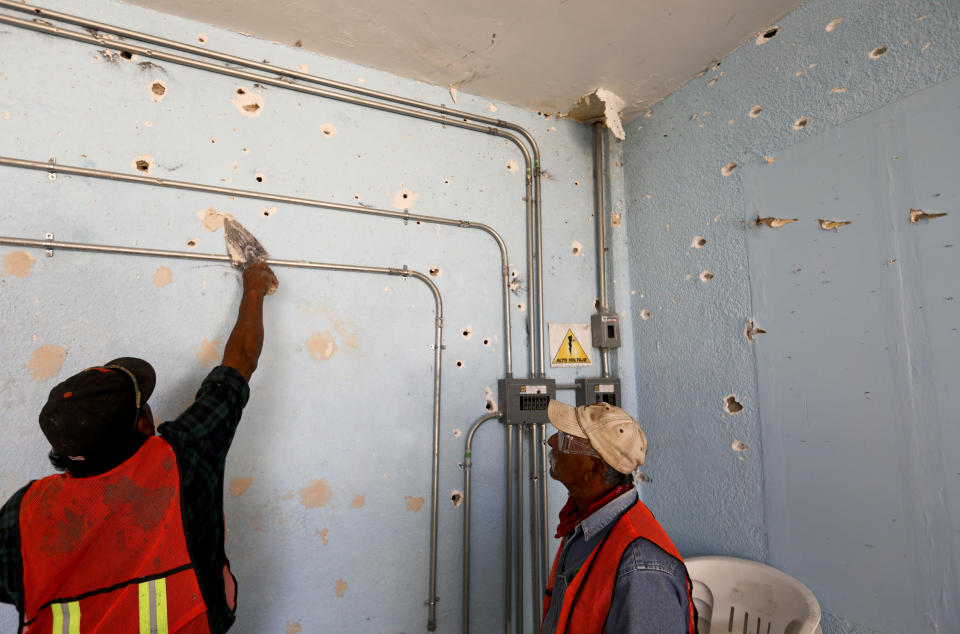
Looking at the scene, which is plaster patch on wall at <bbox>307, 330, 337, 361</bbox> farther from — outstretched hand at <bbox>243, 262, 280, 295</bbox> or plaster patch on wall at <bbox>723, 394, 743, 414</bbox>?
plaster patch on wall at <bbox>723, 394, 743, 414</bbox>

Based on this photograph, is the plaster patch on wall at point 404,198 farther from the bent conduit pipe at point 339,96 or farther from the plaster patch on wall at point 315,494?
the plaster patch on wall at point 315,494

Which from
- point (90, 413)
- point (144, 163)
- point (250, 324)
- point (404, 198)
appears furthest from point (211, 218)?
point (90, 413)

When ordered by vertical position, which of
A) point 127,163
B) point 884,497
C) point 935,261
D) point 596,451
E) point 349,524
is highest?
point 127,163

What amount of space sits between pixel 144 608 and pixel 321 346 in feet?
2.46

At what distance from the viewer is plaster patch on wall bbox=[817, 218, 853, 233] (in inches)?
50.0

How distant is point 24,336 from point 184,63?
80cm

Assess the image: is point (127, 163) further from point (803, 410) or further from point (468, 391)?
point (803, 410)

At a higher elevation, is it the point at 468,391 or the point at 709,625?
the point at 468,391

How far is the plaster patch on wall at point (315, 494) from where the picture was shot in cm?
141

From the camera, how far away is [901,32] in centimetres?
118

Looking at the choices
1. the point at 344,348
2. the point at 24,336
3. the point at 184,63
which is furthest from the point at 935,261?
the point at 24,336

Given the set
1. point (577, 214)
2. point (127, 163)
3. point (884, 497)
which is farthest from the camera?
point (577, 214)

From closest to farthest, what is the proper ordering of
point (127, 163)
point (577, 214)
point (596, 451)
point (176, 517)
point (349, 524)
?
point (176, 517) < point (596, 451) < point (127, 163) < point (349, 524) < point (577, 214)

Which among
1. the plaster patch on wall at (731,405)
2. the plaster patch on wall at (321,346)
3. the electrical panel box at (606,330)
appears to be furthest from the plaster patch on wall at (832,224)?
the plaster patch on wall at (321,346)
